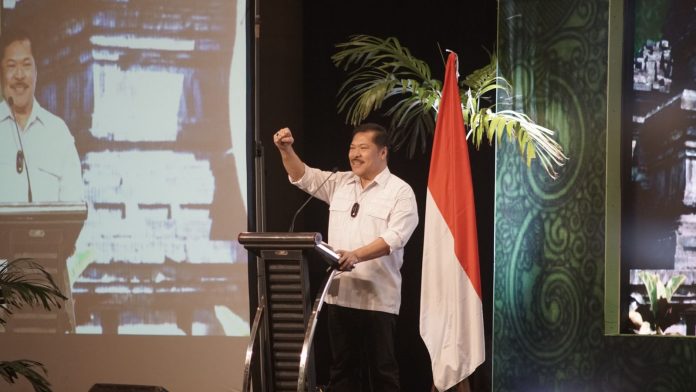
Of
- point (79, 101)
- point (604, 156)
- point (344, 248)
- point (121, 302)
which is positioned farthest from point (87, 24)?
point (604, 156)

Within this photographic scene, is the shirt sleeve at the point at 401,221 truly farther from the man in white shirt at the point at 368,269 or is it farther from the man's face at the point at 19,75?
the man's face at the point at 19,75

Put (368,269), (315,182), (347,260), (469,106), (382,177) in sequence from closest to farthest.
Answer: (347,260) → (368,269) → (382,177) → (315,182) → (469,106)

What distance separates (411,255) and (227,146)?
1.38m

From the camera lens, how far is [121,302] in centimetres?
522

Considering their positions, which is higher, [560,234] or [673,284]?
[560,234]

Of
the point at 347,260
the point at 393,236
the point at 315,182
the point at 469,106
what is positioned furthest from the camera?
the point at 469,106

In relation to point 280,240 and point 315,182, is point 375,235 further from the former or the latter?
point 280,240

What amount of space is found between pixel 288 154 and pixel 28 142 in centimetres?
199

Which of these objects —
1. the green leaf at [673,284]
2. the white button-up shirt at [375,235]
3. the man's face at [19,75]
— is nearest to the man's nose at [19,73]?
the man's face at [19,75]

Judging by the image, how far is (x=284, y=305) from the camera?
12.6 ft

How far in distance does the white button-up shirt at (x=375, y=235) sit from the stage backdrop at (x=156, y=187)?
3.20 feet

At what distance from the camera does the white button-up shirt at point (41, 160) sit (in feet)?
17.4

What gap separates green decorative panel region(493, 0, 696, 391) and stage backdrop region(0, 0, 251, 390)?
161 cm

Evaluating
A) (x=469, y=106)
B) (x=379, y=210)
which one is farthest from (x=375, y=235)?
(x=469, y=106)
